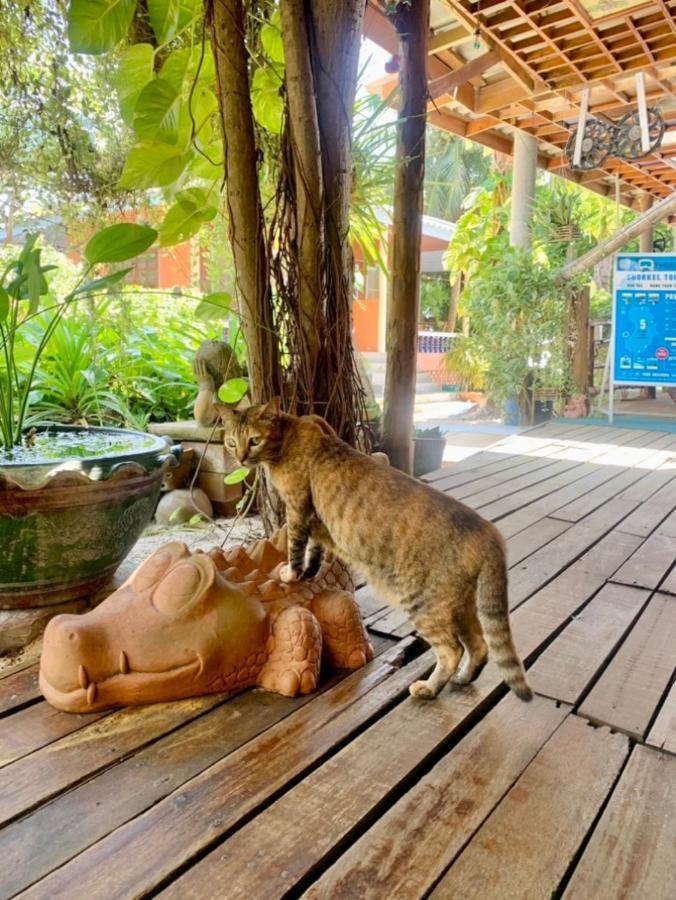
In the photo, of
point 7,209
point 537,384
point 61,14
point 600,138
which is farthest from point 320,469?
point 600,138

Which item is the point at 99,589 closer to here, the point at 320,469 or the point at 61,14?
the point at 320,469

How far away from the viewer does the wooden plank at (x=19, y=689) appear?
1.31 metres

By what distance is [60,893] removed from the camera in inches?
33.1

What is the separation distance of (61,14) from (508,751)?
2.53 m

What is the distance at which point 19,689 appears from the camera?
137cm

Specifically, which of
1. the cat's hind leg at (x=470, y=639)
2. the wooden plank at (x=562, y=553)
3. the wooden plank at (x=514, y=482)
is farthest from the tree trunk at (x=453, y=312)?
the cat's hind leg at (x=470, y=639)

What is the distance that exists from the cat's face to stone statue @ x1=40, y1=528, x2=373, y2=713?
27 centimetres

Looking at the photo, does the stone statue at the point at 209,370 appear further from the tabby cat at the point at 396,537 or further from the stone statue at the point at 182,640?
the stone statue at the point at 182,640

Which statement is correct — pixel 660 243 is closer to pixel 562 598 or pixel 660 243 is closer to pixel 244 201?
pixel 562 598

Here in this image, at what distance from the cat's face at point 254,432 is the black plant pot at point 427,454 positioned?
2.23m

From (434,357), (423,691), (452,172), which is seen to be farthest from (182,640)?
(452,172)

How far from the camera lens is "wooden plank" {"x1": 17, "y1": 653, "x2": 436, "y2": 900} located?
0.87 metres

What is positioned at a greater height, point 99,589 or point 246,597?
point 246,597

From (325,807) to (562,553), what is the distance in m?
1.60
